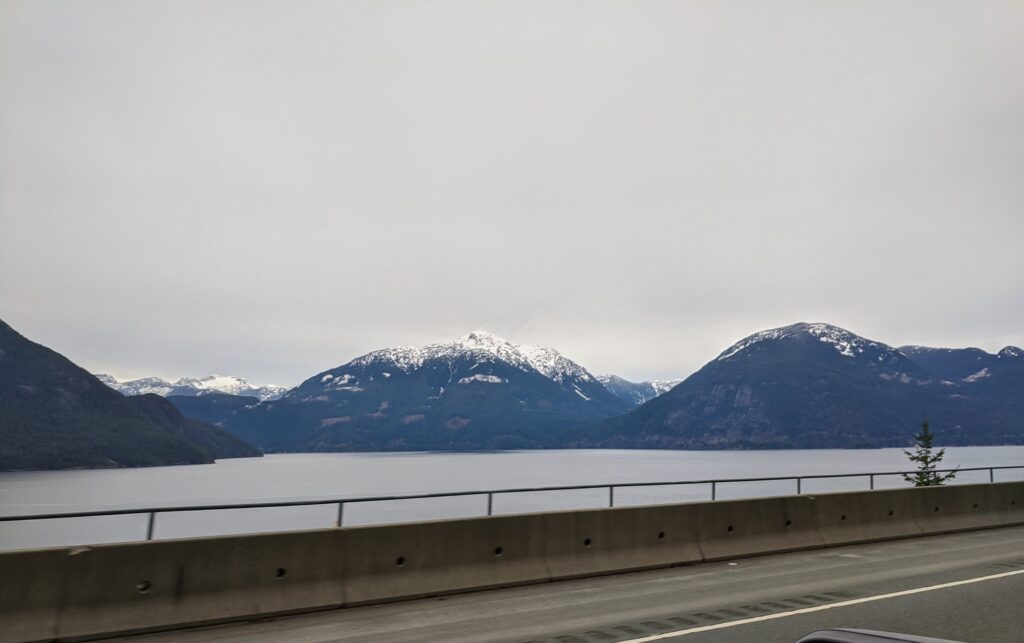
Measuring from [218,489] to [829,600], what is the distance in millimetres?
166355

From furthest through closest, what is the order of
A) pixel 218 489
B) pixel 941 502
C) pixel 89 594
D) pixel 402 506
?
pixel 218 489 < pixel 402 506 < pixel 941 502 < pixel 89 594

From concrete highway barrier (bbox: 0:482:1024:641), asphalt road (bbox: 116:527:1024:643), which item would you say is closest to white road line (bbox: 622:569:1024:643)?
asphalt road (bbox: 116:527:1024:643)

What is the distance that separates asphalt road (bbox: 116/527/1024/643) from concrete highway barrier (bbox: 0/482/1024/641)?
0.31m

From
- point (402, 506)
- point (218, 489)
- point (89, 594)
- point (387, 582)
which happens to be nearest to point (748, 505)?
point (387, 582)

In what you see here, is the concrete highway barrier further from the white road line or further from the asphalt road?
the white road line

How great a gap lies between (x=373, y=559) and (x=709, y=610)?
4.65 metres

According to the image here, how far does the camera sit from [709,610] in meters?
10.1

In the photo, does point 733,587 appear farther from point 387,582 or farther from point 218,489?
point 218,489

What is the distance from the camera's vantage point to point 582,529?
43.0 ft

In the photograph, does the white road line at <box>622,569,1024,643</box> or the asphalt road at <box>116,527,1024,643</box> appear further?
the asphalt road at <box>116,527,1024,643</box>

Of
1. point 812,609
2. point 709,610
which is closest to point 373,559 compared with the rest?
point 709,610

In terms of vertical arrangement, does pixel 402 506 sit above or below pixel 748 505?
below

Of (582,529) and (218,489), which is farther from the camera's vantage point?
(218,489)

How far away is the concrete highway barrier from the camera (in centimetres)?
884
